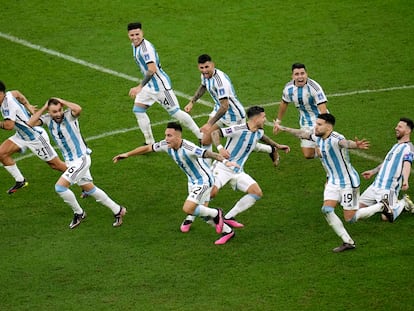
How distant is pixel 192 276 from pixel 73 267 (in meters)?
1.80

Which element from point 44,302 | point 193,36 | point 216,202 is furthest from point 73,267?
point 193,36

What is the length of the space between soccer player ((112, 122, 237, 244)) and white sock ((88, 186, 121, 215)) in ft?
3.18

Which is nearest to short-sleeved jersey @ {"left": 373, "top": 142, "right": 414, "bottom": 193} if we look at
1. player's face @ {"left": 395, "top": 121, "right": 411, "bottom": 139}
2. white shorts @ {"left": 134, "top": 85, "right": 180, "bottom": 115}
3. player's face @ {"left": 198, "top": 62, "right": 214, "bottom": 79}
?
player's face @ {"left": 395, "top": 121, "right": 411, "bottom": 139}

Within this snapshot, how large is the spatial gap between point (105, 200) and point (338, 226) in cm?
375

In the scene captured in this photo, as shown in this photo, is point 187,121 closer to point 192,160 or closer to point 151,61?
point 151,61

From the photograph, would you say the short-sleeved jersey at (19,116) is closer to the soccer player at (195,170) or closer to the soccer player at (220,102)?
the soccer player at (195,170)

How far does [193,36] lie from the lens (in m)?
23.8

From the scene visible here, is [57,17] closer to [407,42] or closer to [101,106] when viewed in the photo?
[101,106]

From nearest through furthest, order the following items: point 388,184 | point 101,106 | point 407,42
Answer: point 388,184 < point 101,106 < point 407,42

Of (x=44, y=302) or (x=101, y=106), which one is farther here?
(x=101, y=106)

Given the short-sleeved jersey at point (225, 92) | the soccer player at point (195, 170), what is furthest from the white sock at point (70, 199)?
the short-sleeved jersey at point (225, 92)

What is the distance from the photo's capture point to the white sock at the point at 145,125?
712 inches

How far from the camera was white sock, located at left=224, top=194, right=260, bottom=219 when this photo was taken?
49.9 ft

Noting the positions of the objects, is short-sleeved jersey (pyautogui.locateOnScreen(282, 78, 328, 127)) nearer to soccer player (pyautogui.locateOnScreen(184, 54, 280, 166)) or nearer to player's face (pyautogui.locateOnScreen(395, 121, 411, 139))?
soccer player (pyautogui.locateOnScreen(184, 54, 280, 166))
